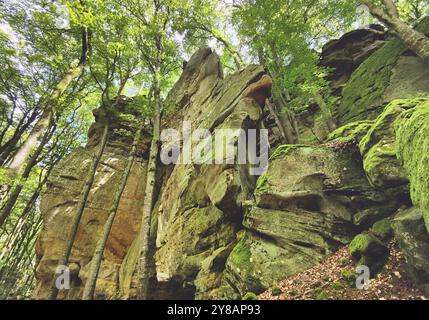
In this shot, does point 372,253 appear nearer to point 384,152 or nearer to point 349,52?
point 384,152

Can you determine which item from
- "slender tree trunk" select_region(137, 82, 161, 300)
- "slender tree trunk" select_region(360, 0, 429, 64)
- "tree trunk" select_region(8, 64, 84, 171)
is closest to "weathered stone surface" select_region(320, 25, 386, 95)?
"slender tree trunk" select_region(360, 0, 429, 64)

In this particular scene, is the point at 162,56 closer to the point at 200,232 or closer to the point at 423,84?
the point at 200,232

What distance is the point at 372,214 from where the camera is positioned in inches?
272

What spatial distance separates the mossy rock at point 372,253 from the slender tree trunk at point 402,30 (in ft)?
31.8

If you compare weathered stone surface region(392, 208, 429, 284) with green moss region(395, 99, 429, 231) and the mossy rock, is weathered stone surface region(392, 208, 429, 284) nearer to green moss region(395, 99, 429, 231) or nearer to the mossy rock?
green moss region(395, 99, 429, 231)

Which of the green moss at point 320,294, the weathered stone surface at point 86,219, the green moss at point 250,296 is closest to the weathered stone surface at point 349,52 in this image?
the green moss at point 320,294

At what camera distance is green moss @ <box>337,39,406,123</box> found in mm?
11953

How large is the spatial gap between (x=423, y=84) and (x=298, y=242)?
9.43 m

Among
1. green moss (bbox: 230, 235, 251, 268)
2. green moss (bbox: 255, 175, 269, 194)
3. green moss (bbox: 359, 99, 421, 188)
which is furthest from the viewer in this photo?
green moss (bbox: 255, 175, 269, 194)

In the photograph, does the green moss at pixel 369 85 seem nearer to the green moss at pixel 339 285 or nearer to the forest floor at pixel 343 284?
the forest floor at pixel 343 284

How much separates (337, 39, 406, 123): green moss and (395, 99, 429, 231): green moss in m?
7.01

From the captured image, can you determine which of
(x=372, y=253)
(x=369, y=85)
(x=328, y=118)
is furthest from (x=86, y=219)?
(x=369, y=85)
